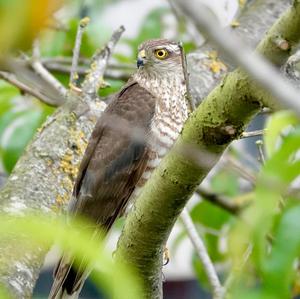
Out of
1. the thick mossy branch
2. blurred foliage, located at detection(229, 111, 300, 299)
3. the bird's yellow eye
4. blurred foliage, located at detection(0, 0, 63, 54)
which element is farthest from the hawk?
blurred foliage, located at detection(0, 0, 63, 54)

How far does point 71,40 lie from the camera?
202 inches

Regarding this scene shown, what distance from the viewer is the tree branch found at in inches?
119

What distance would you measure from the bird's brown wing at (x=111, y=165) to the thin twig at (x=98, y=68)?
0.38 metres

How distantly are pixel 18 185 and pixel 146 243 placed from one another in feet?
3.98

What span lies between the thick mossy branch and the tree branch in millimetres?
528

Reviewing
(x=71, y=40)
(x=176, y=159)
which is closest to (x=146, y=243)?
(x=176, y=159)

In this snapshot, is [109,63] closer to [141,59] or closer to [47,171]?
[141,59]

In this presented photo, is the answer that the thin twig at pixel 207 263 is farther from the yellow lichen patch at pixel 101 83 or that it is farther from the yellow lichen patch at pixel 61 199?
the yellow lichen patch at pixel 101 83

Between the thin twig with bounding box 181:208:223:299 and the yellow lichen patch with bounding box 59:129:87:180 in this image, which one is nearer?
the thin twig with bounding box 181:208:223:299

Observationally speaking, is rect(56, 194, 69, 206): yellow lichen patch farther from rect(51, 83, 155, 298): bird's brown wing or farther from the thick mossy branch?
the thick mossy branch

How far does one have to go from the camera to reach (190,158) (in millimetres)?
2098

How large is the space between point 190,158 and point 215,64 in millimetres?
2495

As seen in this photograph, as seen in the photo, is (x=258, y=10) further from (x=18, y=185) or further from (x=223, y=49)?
(x=223, y=49)

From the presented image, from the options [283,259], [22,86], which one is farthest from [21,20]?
[22,86]
